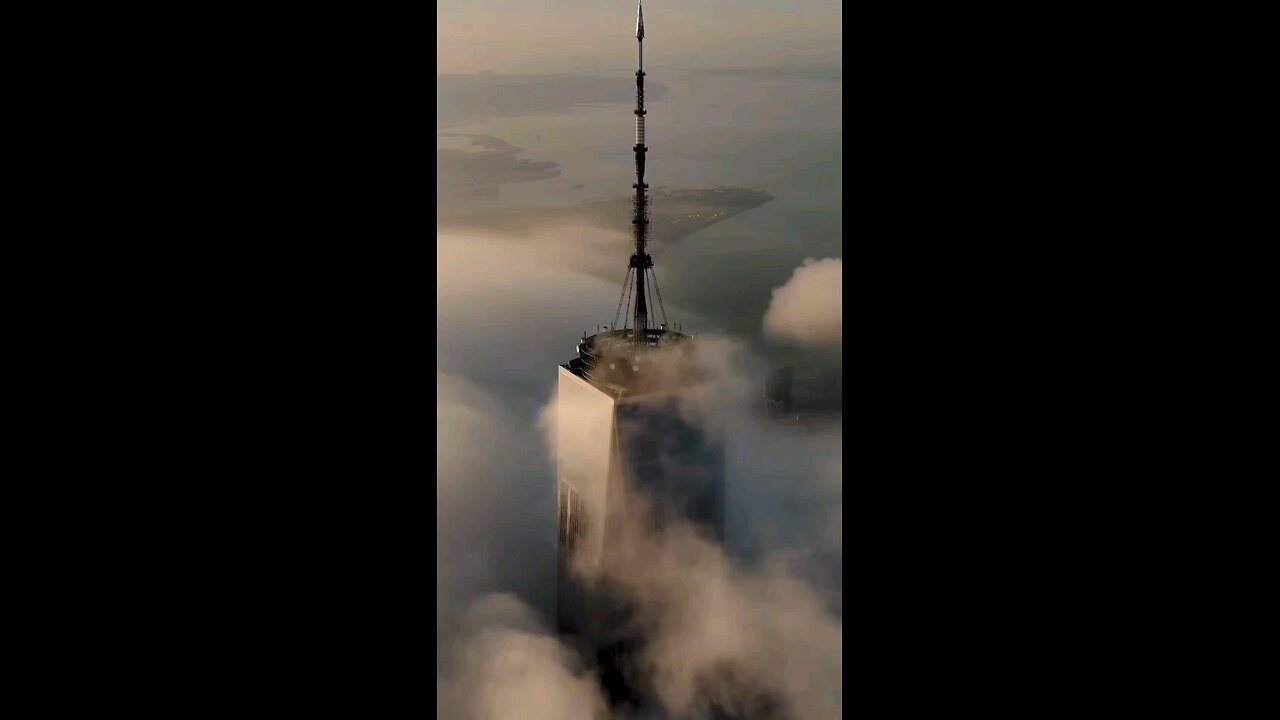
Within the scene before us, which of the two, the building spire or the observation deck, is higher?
the building spire

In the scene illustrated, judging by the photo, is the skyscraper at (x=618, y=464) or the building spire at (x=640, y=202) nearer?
the building spire at (x=640, y=202)

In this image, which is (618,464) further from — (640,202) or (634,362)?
(640,202)

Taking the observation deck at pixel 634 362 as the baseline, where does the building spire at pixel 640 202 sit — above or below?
above

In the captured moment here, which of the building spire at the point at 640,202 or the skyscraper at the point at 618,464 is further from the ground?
the building spire at the point at 640,202

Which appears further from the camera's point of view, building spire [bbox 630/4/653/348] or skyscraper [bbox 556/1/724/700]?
skyscraper [bbox 556/1/724/700]

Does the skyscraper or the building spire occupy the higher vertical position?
the building spire

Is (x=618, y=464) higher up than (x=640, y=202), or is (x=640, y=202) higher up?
(x=640, y=202)

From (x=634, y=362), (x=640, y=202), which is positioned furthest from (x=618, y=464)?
(x=640, y=202)
